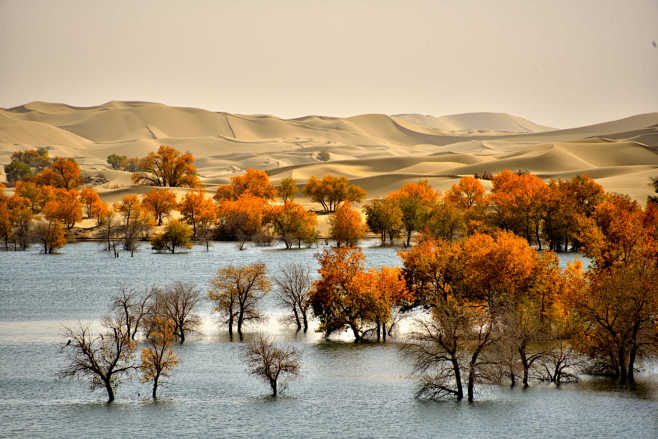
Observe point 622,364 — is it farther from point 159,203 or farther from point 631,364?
point 159,203

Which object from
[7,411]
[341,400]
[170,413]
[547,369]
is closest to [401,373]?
[341,400]

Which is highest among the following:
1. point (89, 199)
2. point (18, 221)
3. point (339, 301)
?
point (89, 199)

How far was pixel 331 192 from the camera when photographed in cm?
16350

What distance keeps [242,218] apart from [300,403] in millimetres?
87468

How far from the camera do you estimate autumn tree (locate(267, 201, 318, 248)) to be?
394 ft

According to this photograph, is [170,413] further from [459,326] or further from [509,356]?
[509,356]

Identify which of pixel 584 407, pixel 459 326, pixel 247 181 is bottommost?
pixel 584 407

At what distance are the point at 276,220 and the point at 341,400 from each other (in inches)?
3181

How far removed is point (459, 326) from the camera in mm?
43281

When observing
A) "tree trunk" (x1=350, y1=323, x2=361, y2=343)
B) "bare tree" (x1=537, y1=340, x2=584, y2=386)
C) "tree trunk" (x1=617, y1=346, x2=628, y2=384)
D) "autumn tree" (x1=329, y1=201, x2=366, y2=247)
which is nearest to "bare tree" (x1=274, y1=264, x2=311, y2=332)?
"tree trunk" (x1=350, y1=323, x2=361, y2=343)

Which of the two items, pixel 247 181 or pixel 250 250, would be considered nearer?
pixel 250 250

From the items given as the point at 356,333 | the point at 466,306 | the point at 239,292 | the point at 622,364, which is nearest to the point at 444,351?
the point at 466,306

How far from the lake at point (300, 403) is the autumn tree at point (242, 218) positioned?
66920 millimetres

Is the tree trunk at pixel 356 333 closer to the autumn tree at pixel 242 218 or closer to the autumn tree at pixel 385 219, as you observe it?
the autumn tree at pixel 385 219
